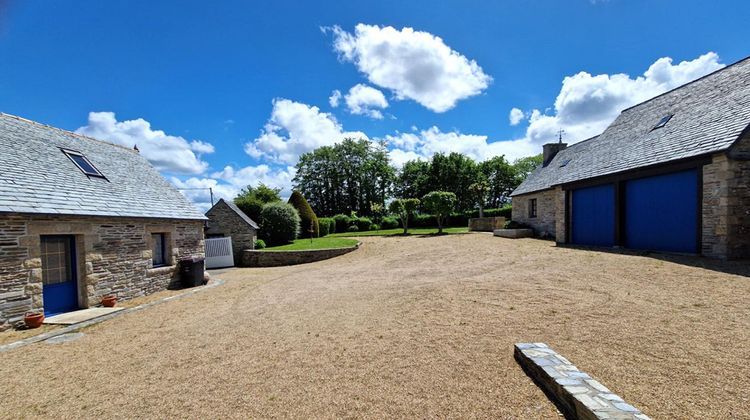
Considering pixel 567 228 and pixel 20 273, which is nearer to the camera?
pixel 20 273

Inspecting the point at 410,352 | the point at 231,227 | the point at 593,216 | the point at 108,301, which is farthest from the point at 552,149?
the point at 108,301

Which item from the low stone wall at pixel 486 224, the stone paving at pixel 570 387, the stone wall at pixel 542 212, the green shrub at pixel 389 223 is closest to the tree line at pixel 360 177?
the green shrub at pixel 389 223

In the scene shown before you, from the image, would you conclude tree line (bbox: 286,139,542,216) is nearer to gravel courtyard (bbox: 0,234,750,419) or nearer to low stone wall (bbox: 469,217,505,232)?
low stone wall (bbox: 469,217,505,232)

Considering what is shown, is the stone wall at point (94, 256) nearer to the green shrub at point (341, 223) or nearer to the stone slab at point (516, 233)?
the stone slab at point (516, 233)

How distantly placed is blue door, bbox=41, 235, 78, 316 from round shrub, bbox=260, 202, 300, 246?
40.6 ft

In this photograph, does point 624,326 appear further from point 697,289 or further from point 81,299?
point 81,299

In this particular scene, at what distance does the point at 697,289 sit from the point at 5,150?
15.9 m

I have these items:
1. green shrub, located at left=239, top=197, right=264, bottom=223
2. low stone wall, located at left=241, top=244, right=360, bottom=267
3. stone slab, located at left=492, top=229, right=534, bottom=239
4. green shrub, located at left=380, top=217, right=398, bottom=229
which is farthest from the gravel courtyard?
green shrub, located at left=380, top=217, right=398, bottom=229

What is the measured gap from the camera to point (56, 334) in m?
6.17

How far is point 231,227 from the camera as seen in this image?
17922 mm

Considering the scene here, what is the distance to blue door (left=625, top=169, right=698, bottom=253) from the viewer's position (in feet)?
32.2

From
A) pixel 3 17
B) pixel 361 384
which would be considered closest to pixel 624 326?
pixel 361 384

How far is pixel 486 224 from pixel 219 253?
18.4 m

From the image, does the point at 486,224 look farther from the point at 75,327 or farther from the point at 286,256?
the point at 75,327
